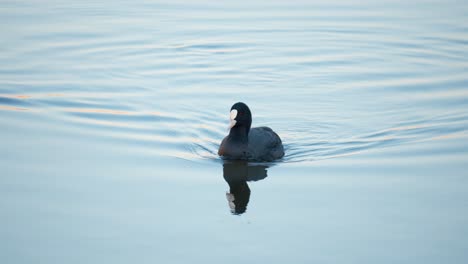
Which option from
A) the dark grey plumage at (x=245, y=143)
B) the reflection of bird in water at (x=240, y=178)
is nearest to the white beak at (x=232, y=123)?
the dark grey plumage at (x=245, y=143)

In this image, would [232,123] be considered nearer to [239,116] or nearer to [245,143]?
[239,116]

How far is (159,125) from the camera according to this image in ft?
36.5

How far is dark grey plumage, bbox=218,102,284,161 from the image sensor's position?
10.0 metres

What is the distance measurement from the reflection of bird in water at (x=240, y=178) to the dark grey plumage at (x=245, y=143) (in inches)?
5.2

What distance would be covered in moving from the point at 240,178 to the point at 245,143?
72 cm

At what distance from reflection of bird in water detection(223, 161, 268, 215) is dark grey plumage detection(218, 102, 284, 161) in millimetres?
131

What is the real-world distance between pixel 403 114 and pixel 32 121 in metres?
5.39

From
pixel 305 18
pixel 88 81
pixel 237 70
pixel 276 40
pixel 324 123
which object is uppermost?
pixel 305 18

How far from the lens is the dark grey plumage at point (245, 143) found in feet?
32.8


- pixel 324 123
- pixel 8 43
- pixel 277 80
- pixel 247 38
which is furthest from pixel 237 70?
pixel 8 43

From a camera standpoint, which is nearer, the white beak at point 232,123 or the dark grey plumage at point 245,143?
the white beak at point 232,123

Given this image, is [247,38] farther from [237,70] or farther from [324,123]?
[324,123]

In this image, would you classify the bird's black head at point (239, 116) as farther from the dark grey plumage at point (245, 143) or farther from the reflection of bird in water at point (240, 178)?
the reflection of bird in water at point (240, 178)

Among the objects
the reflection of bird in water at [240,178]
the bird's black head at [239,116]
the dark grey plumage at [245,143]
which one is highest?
the bird's black head at [239,116]
